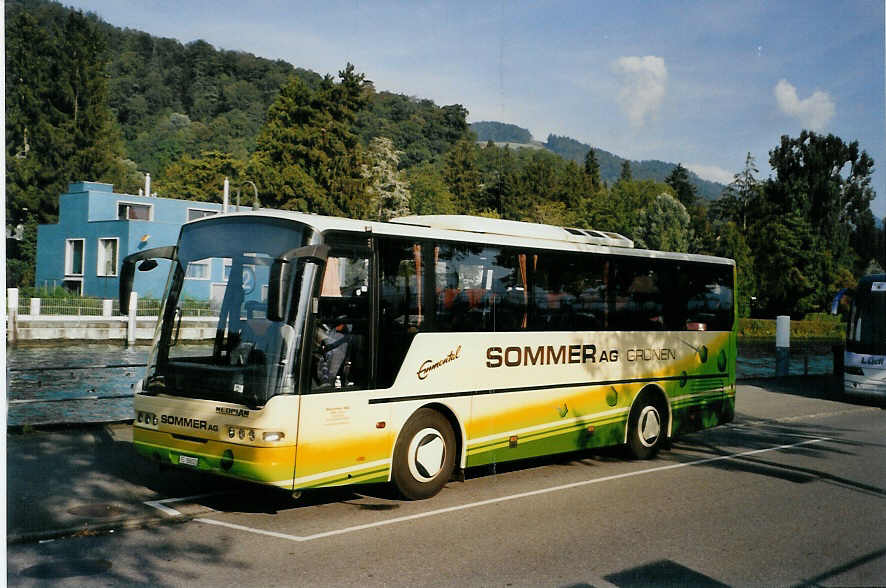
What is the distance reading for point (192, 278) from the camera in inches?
363

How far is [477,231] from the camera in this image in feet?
35.4

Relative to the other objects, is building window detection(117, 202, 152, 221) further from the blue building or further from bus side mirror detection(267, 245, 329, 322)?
bus side mirror detection(267, 245, 329, 322)

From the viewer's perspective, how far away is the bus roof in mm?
8953

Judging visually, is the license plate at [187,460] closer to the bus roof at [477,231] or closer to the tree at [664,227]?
the bus roof at [477,231]

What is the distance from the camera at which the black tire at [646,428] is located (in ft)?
41.7

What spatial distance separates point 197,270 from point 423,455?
3227 millimetres

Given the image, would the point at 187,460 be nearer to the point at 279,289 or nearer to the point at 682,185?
the point at 279,289

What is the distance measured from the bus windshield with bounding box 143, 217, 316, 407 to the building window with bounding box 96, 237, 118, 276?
44.6 metres

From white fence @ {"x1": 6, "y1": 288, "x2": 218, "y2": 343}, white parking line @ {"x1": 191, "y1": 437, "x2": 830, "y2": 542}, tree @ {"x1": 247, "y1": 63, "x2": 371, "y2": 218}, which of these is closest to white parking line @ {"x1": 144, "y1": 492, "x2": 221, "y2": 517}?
white parking line @ {"x1": 191, "y1": 437, "x2": 830, "y2": 542}

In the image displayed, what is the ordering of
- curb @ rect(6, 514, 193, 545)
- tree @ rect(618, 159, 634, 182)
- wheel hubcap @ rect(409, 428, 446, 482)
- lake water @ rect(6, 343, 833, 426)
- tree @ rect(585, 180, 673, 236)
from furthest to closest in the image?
1. tree @ rect(618, 159, 634, 182)
2. tree @ rect(585, 180, 673, 236)
3. lake water @ rect(6, 343, 833, 426)
4. wheel hubcap @ rect(409, 428, 446, 482)
5. curb @ rect(6, 514, 193, 545)

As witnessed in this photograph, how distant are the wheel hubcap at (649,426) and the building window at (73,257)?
47267 mm

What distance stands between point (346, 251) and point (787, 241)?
56625 millimetres

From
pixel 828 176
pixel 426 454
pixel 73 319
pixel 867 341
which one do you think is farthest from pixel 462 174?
pixel 426 454

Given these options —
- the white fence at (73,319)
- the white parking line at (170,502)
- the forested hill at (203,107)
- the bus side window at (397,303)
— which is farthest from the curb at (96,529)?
the forested hill at (203,107)
